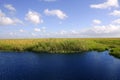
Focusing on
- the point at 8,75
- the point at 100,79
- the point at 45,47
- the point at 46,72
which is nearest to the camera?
the point at 100,79

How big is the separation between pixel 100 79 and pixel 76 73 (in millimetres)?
4685

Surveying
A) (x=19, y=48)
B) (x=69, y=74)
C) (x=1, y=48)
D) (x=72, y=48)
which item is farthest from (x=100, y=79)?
(x=1, y=48)

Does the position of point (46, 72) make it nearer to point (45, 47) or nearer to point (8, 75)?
point (8, 75)

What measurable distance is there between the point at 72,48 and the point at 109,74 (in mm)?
30581

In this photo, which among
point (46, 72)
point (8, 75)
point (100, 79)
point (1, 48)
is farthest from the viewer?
point (1, 48)

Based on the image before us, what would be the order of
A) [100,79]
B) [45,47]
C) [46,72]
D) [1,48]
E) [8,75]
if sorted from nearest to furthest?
[100,79]
[8,75]
[46,72]
[45,47]
[1,48]

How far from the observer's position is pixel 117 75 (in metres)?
29.5

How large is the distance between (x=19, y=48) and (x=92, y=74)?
38172 millimetres

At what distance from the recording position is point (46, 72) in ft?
103

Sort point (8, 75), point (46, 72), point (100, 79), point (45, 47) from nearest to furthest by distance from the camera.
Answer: point (100, 79)
point (8, 75)
point (46, 72)
point (45, 47)

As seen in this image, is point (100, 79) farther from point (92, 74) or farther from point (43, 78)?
point (43, 78)

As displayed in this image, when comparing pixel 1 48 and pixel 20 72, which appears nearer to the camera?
pixel 20 72

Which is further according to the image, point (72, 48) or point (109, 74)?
point (72, 48)

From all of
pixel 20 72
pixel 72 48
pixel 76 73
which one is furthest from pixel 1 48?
pixel 76 73
